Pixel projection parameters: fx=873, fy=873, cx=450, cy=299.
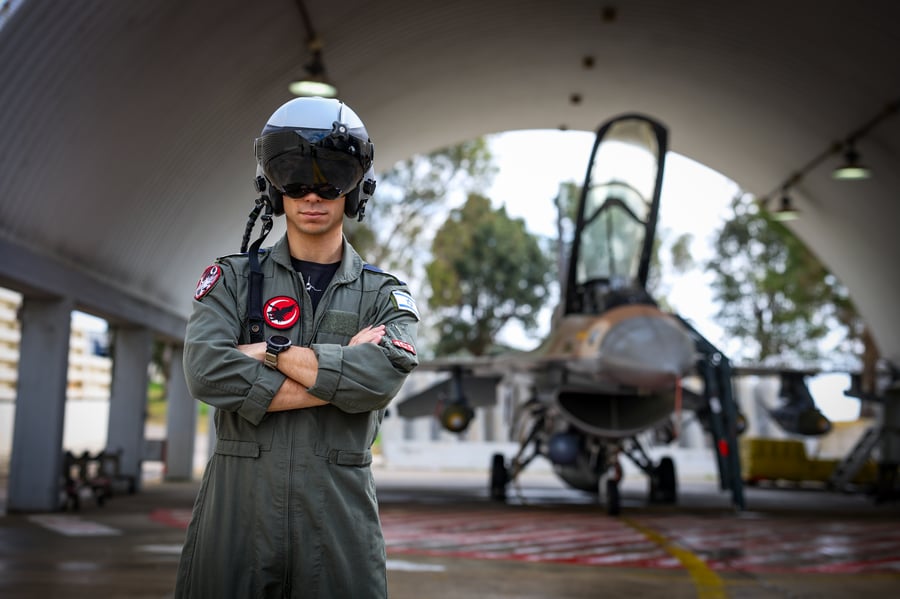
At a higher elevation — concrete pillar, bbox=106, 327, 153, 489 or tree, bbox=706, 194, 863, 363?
tree, bbox=706, 194, 863, 363

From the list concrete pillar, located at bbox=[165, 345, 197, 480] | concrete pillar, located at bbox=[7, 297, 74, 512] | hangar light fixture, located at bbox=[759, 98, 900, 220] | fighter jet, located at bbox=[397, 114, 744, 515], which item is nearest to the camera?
concrete pillar, located at bbox=[7, 297, 74, 512]

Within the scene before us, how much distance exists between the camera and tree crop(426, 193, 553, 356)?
33531mm

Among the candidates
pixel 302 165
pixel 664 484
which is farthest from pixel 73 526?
pixel 664 484

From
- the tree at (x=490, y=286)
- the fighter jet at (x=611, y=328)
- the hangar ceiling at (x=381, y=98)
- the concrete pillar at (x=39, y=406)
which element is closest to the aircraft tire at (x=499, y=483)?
the fighter jet at (x=611, y=328)

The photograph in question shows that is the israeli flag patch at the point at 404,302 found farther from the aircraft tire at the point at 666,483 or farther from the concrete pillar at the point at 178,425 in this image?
the concrete pillar at the point at 178,425

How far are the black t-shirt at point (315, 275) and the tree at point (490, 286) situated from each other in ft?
96.0

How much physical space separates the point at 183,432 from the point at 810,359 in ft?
93.7

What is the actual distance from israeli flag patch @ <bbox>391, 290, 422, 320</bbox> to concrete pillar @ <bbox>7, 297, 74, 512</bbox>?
8.74 meters

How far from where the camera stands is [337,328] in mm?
2248

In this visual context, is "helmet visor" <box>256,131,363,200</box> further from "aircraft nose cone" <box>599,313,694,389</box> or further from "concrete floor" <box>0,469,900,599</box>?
"aircraft nose cone" <box>599,313,694,389</box>

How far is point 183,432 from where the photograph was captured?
16.4m

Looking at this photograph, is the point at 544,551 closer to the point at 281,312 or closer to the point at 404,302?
the point at 404,302

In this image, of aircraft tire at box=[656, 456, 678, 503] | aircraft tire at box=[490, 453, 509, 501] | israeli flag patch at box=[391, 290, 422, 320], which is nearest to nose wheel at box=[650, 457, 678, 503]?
aircraft tire at box=[656, 456, 678, 503]

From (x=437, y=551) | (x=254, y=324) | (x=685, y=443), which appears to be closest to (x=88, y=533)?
(x=437, y=551)
